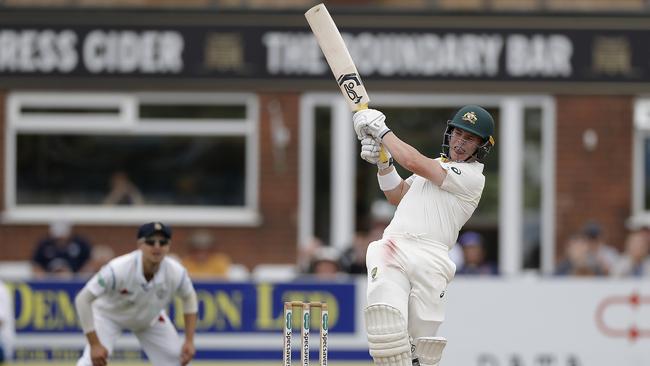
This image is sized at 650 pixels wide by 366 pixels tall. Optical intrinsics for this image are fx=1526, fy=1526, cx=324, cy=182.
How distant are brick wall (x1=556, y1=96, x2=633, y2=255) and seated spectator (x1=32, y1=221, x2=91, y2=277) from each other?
15.9 ft

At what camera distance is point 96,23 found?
15023mm

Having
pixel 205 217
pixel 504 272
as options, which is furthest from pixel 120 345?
pixel 504 272

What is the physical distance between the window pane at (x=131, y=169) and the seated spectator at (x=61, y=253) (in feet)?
5.24

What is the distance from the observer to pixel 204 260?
13820 millimetres

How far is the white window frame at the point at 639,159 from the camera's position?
50.9 ft

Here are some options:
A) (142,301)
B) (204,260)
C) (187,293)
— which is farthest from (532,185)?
(142,301)

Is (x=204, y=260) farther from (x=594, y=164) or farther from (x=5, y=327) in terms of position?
(x=594, y=164)

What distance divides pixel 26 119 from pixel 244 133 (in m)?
2.23

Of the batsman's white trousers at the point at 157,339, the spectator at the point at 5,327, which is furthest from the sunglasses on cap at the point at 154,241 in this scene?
the spectator at the point at 5,327

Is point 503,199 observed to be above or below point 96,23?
below

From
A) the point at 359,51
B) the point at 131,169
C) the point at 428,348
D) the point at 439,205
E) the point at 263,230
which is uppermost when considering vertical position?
the point at 359,51

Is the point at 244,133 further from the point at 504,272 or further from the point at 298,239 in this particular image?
the point at 504,272

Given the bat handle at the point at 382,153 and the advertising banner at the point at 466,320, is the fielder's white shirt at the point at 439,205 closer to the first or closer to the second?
the bat handle at the point at 382,153

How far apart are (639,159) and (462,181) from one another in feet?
26.2
